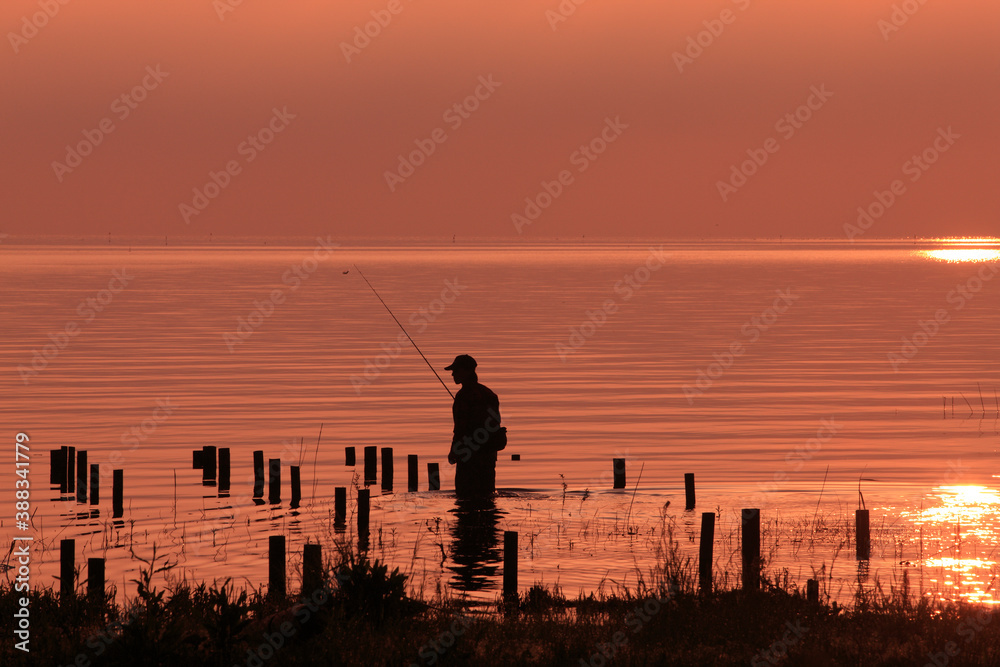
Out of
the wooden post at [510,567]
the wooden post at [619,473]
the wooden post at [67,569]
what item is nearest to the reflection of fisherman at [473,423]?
the wooden post at [510,567]

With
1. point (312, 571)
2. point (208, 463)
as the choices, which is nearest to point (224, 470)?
point (208, 463)

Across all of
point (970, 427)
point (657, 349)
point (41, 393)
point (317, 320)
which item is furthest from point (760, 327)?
point (41, 393)

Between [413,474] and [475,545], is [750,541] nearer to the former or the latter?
[475,545]

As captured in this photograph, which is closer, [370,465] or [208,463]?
[370,465]

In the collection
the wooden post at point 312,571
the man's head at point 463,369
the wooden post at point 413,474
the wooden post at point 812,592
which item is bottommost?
the wooden post at point 812,592

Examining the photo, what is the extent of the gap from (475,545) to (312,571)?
493cm

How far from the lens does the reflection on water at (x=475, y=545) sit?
53.3 ft

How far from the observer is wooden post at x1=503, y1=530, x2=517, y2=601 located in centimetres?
1482

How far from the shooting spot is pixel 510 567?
14945 mm

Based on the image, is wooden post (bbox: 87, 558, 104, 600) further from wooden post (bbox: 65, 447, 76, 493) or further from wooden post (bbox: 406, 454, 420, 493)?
wooden post (bbox: 65, 447, 76, 493)

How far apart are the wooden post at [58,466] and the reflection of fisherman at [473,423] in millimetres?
8120

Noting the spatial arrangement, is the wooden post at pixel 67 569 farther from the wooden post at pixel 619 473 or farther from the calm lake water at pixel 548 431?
the wooden post at pixel 619 473

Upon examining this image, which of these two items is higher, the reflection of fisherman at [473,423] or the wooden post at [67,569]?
the reflection of fisherman at [473,423]

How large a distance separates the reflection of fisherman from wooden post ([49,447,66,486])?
8.12m
